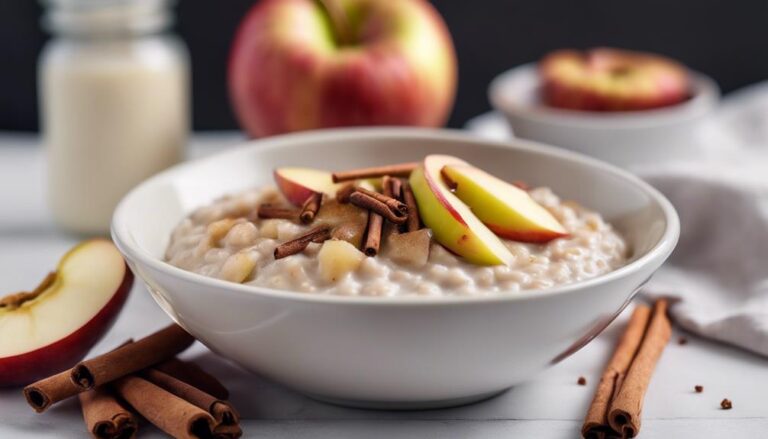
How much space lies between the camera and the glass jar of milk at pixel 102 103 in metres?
2.03

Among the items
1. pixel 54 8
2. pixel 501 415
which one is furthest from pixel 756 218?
pixel 54 8

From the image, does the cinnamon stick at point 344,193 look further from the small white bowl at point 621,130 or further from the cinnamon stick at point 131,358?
the small white bowl at point 621,130

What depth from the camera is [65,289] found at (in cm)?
147

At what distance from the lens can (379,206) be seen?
1364 millimetres

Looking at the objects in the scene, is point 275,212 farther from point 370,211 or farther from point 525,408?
point 525,408

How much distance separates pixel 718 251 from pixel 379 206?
0.79m

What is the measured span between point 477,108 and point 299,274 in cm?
203

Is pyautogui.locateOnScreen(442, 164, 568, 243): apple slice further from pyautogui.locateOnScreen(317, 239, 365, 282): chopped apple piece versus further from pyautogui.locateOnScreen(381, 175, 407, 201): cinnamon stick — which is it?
pyautogui.locateOnScreen(317, 239, 365, 282): chopped apple piece

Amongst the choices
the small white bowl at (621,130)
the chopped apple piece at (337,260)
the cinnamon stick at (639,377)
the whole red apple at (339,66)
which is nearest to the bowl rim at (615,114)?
the small white bowl at (621,130)

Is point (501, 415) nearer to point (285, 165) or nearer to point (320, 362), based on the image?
point (320, 362)

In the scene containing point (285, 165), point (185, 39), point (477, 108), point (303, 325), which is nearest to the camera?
point (303, 325)

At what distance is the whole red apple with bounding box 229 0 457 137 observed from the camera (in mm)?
2129

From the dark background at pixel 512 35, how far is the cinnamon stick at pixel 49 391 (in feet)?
6.00

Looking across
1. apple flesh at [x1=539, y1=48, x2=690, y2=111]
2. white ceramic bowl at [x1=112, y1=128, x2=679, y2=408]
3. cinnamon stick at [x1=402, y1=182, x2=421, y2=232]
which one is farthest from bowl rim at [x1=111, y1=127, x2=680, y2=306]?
apple flesh at [x1=539, y1=48, x2=690, y2=111]
